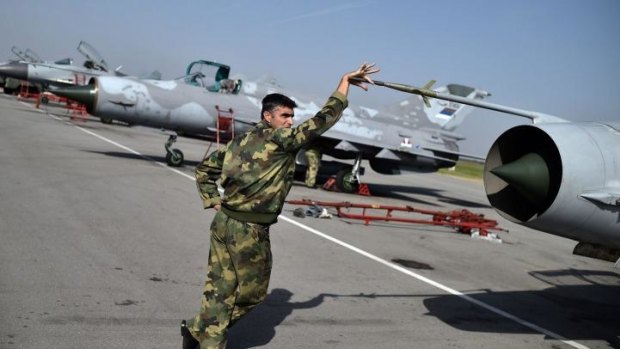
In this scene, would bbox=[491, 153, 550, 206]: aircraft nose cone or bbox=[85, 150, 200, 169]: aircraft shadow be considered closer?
bbox=[491, 153, 550, 206]: aircraft nose cone

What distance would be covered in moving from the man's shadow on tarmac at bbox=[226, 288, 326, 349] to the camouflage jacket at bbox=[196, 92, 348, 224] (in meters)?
1.12

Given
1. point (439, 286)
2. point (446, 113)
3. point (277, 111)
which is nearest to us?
point (277, 111)

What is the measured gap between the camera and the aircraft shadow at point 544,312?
5730 millimetres

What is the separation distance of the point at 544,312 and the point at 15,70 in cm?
3347

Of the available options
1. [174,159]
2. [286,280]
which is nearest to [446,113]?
[174,159]

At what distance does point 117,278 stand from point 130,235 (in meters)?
1.88

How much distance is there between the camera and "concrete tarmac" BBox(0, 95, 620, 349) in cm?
459

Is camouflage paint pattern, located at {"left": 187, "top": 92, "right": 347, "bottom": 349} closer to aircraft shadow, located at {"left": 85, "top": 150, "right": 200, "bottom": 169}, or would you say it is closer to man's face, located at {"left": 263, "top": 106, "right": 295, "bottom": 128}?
man's face, located at {"left": 263, "top": 106, "right": 295, "bottom": 128}

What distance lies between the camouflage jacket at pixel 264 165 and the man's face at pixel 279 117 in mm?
80

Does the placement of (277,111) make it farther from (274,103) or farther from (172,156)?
(172,156)

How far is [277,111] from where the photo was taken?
13.1ft

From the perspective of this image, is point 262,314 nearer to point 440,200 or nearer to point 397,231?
point 397,231

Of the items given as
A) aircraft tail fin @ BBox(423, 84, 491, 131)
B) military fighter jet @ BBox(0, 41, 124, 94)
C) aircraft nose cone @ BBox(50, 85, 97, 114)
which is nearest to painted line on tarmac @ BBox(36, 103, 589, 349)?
aircraft nose cone @ BBox(50, 85, 97, 114)

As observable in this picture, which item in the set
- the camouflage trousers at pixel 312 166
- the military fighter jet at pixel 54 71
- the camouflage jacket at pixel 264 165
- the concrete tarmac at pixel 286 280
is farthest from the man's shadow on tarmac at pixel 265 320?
the military fighter jet at pixel 54 71
